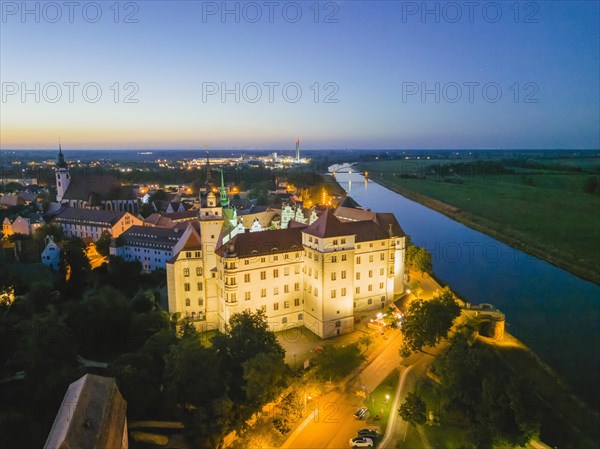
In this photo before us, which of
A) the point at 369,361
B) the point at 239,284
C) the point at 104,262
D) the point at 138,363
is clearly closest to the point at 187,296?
the point at 239,284

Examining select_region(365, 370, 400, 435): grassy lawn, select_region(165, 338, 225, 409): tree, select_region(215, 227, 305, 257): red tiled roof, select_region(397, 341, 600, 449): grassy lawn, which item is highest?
select_region(215, 227, 305, 257): red tiled roof

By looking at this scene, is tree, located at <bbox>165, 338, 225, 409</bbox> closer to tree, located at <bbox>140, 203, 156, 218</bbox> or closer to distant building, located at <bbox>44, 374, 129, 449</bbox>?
distant building, located at <bbox>44, 374, 129, 449</bbox>

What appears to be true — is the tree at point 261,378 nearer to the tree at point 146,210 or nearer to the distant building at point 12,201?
the tree at point 146,210

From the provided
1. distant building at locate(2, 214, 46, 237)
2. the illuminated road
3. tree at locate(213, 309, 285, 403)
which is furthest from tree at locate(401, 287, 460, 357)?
distant building at locate(2, 214, 46, 237)

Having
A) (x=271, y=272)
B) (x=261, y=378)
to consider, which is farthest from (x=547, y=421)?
(x=271, y=272)

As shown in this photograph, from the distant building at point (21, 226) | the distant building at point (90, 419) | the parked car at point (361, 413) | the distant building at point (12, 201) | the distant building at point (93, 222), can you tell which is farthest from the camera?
the distant building at point (12, 201)

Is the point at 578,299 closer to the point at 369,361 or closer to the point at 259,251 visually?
the point at 369,361

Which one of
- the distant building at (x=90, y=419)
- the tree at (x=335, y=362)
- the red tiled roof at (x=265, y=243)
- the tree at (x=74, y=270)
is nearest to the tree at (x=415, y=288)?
the red tiled roof at (x=265, y=243)
